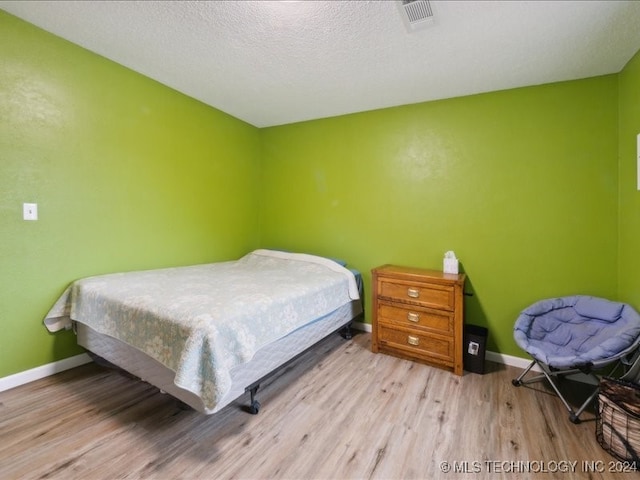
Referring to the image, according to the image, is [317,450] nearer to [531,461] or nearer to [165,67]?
[531,461]

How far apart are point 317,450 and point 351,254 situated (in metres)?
2.05

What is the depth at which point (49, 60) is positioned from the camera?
6.69 ft

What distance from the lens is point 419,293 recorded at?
2.45m

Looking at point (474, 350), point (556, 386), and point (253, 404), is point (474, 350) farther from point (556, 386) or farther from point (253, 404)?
point (253, 404)

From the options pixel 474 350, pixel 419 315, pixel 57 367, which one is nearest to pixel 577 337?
pixel 474 350

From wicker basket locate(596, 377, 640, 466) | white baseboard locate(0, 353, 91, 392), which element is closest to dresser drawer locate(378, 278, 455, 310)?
wicker basket locate(596, 377, 640, 466)

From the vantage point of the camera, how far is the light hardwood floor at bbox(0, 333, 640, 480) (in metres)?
1.40

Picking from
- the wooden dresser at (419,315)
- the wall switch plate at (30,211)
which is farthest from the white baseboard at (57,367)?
the wall switch plate at (30,211)

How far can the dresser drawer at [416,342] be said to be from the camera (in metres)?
2.35

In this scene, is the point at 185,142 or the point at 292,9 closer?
the point at 292,9

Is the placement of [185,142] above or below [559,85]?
below

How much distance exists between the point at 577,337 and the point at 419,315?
41.8 inches

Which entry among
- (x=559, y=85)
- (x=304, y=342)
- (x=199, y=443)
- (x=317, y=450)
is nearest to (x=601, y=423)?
(x=317, y=450)

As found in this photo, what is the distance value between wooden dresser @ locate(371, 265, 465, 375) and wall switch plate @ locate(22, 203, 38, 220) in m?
2.63
